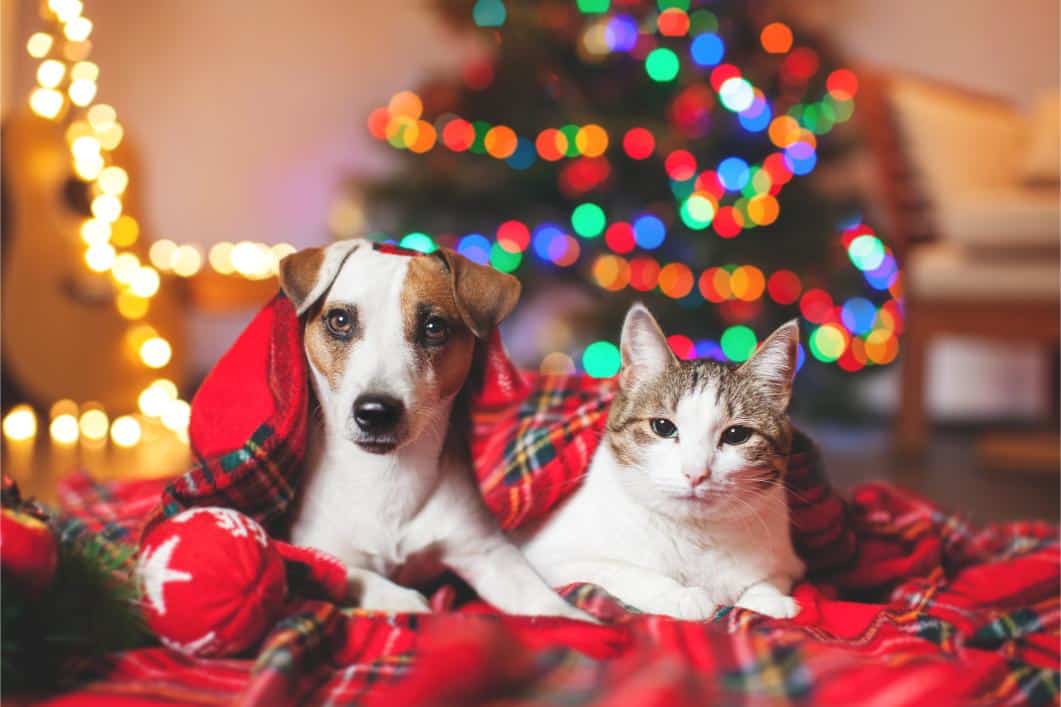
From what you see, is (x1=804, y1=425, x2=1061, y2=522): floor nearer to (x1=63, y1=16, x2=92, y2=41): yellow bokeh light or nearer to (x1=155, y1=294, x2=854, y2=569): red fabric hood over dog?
(x1=155, y1=294, x2=854, y2=569): red fabric hood over dog

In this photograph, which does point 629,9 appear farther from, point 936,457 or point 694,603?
point 694,603

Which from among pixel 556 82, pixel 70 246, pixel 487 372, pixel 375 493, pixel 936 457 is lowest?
pixel 936 457

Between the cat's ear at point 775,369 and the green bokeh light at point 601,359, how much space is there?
2.35 m

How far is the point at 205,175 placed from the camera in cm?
452

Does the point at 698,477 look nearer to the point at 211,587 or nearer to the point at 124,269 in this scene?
the point at 211,587

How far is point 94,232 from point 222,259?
2.41 ft

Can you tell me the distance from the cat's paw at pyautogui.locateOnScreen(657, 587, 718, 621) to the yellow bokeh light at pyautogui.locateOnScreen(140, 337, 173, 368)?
2610 millimetres

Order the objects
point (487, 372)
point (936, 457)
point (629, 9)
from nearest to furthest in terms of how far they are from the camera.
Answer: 1. point (487, 372)
2. point (936, 457)
3. point (629, 9)

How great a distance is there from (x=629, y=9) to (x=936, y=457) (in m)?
1.96

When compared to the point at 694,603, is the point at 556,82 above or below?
above

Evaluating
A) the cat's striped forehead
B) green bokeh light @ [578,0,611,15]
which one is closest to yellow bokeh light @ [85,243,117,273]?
green bokeh light @ [578,0,611,15]

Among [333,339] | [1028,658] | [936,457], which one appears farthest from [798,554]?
[936,457]

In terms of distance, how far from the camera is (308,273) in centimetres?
119

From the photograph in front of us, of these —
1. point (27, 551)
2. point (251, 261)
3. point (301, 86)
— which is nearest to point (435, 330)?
point (27, 551)
